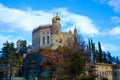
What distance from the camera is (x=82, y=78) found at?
5597 cm

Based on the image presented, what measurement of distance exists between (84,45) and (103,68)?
1440 centimetres

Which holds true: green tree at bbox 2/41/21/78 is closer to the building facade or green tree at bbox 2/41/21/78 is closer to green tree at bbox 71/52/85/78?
green tree at bbox 71/52/85/78

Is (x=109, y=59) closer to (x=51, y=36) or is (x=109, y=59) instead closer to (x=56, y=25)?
(x=51, y=36)

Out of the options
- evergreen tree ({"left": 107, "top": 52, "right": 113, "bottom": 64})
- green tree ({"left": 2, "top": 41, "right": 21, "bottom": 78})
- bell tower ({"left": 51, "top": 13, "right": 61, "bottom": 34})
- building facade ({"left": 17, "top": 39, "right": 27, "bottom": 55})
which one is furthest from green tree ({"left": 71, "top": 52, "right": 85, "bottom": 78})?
building facade ({"left": 17, "top": 39, "right": 27, "bottom": 55})

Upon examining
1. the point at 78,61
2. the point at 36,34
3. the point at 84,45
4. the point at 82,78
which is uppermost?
the point at 36,34

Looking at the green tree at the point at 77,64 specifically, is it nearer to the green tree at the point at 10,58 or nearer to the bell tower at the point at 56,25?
the green tree at the point at 10,58

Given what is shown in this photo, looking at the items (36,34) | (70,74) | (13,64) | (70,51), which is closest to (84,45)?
(70,51)

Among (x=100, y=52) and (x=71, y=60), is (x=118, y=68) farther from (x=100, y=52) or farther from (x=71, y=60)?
(x=71, y=60)

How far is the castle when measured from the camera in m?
93.0

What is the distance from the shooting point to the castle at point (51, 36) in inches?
3663

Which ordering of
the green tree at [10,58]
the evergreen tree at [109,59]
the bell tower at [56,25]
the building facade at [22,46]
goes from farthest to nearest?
the building facade at [22,46]
the evergreen tree at [109,59]
the bell tower at [56,25]
the green tree at [10,58]

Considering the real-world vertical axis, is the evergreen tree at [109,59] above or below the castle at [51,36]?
below

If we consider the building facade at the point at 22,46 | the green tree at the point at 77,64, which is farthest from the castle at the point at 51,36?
→ the green tree at the point at 77,64

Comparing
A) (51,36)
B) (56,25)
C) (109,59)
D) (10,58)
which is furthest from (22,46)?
(10,58)
